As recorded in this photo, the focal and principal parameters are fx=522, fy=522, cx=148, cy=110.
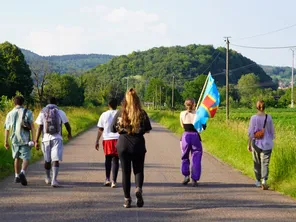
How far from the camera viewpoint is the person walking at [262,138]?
1004 centimetres

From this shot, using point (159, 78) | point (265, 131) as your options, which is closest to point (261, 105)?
point (265, 131)

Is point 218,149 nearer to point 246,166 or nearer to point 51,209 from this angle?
point 246,166

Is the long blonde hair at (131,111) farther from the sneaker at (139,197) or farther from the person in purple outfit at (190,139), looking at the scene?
the person in purple outfit at (190,139)

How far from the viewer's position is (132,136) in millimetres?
7711

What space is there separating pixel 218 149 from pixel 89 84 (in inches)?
3682

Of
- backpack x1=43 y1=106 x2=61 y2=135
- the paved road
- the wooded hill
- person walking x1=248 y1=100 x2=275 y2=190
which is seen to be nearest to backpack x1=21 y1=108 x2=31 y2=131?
backpack x1=43 y1=106 x2=61 y2=135

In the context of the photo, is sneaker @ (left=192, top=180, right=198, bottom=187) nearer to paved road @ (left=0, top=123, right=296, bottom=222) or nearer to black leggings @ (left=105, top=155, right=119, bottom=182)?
paved road @ (left=0, top=123, right=296, bottom=222)

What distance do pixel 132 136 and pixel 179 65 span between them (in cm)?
15051

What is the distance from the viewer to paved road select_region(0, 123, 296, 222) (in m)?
7.14

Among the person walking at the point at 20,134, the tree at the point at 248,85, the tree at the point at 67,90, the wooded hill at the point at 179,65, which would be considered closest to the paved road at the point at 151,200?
the person walking at the point at 20,134

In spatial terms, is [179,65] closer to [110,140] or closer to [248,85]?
[248,85]

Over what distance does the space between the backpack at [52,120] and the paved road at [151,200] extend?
107 cm

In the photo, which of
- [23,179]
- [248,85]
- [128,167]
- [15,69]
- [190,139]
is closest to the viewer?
[128,167]

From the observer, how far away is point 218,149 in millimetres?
17969
